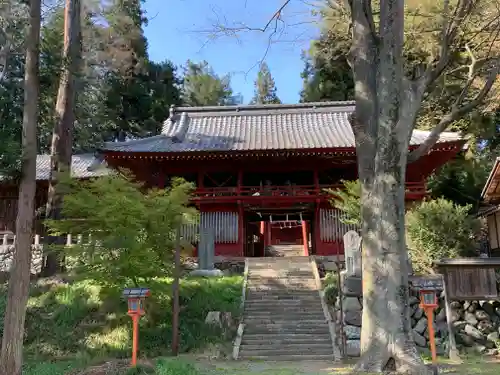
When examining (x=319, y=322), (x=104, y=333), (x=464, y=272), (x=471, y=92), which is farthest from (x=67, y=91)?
(x=471, y=92)

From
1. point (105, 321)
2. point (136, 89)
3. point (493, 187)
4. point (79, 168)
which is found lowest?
point (105, 321)

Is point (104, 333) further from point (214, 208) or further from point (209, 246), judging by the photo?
point (214, 208)

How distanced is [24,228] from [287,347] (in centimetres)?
598

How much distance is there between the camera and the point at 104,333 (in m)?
11.0

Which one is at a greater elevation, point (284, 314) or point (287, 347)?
point (284, 314)

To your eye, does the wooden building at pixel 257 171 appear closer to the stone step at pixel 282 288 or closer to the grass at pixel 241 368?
the stone step at pixel 282 288

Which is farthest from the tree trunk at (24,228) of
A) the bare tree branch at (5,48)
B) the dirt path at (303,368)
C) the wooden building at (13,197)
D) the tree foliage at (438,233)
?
the wooden building at (13,197)

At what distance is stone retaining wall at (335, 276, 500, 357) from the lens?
10.6 m

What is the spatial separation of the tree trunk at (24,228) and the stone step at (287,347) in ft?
15.7

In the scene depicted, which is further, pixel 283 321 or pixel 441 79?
pixel 441 79

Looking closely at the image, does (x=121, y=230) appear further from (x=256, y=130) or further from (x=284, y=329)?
(x=256, y=130)

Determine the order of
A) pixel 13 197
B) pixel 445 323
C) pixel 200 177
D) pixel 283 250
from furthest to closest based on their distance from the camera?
pixel 283 250
pixel 13 197
pixel 200 177
pixel 445 323

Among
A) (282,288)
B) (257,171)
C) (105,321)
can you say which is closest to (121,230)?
(105,321)

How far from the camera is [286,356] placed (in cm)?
996
